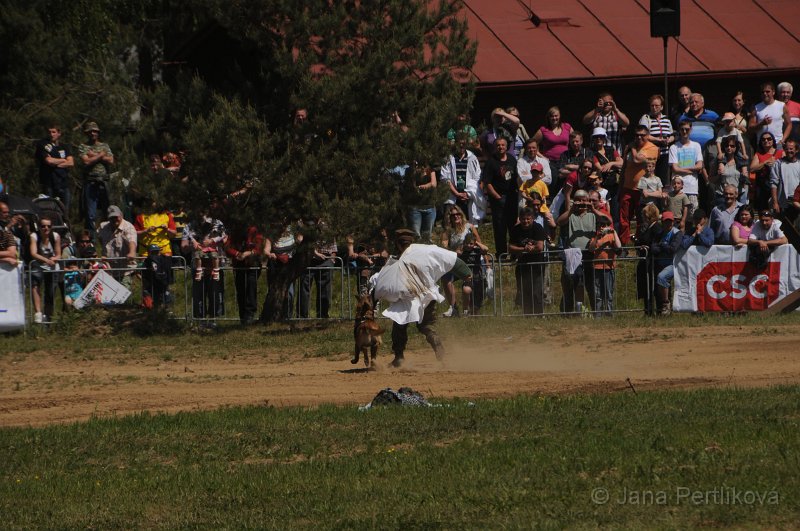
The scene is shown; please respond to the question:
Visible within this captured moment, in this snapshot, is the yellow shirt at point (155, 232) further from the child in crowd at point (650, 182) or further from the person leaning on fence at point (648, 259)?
the child in crowd at point (650, 182)

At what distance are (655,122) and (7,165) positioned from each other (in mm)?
14090

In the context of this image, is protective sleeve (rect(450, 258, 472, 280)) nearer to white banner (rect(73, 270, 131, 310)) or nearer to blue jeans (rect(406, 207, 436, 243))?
blue jeans (rect(406, 207, 436, 243))

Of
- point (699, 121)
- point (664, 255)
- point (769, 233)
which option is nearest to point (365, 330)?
point (664, 255)

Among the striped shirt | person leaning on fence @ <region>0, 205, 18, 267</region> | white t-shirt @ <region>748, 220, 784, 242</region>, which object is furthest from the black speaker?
person leaning on fence @ <region>0, 205, 18, 267</region>

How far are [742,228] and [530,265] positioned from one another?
351cm

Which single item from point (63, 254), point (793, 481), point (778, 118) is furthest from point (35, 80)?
point (793, 481)

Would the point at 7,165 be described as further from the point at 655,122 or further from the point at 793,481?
the point at 793,481

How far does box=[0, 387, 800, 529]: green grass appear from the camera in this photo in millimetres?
9352

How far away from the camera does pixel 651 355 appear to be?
1738 cm

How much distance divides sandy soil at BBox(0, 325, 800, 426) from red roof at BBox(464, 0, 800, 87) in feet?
36.5

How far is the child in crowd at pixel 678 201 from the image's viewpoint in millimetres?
22483

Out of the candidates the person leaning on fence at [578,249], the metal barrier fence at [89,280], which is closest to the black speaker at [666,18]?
the person leaning on fence at [578,249]

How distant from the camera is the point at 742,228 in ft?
69.6

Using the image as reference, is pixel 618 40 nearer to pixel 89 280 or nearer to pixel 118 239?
pixel 118 239
